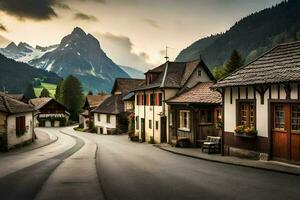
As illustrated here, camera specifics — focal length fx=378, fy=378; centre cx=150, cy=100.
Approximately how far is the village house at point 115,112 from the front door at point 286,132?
4313cm

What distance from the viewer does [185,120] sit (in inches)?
1326

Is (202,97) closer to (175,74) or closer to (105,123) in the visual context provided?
(175,74)

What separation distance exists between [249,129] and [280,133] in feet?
7.13

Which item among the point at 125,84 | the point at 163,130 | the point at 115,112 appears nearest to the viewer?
the point at 163,130

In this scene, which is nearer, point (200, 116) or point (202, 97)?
point (200, 116)

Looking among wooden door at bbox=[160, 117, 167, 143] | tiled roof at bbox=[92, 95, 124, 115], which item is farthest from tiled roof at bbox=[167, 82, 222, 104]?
tiled roof at bbox=[92, 95, 124, 115]

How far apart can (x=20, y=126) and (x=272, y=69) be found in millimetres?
28051

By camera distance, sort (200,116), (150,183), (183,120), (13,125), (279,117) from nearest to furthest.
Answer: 1. (150,183)
2. (279,117)
3. (200,116)
4. (183,120)
5. (13,125)

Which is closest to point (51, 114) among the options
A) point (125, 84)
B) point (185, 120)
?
point (125, 84)

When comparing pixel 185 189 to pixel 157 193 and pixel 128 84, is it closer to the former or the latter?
pixel 157 193

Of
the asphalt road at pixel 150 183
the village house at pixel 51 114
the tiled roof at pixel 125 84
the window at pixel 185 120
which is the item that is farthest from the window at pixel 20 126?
the village house at pixel 51 114

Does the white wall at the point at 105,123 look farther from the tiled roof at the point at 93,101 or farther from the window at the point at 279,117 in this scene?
the window at the point at 279,117

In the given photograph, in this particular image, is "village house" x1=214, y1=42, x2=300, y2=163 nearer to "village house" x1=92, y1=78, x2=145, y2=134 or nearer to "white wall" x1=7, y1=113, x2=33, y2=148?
"white wall" x1=7, y1=113, x2=33, y2=148

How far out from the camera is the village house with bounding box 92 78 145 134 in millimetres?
63750
